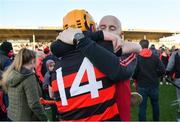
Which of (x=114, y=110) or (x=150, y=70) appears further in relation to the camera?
(x=150, y=70)

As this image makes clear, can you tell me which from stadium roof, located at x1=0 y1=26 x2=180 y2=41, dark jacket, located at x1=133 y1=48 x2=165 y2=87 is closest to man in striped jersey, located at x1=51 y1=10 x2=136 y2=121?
dark jacket, located at x1=133 y1=48 x2=165 y2=87

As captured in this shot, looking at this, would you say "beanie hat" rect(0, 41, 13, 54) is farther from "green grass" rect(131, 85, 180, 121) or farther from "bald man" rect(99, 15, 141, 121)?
"bald man" rect(99, 15, 141, 121)

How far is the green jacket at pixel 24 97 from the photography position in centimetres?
433

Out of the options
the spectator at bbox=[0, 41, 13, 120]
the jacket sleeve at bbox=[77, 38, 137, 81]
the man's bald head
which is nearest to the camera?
the jacket sleeve at bbox=[77, 38, 137, 81]

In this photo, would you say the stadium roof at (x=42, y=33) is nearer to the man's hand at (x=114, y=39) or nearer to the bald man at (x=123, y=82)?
the bald man at (x=123, y=82)

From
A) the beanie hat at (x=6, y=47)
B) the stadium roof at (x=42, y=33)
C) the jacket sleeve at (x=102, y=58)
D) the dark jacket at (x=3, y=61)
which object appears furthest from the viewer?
the stadium roof at (x=42, y=33)

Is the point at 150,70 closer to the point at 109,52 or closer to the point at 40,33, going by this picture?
the point at 109,52

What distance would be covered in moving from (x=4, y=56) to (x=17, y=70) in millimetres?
2773

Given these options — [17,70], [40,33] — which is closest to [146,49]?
[17,70]

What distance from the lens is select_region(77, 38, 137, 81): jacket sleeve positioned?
2186 mm

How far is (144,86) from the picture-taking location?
25.3 ft

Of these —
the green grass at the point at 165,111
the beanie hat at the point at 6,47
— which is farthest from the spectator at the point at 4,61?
the green grass at the point at 165,111

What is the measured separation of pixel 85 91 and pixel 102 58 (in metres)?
0.22

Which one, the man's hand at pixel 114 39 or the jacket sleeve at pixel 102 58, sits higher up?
the man's hand at pixel 114 39
